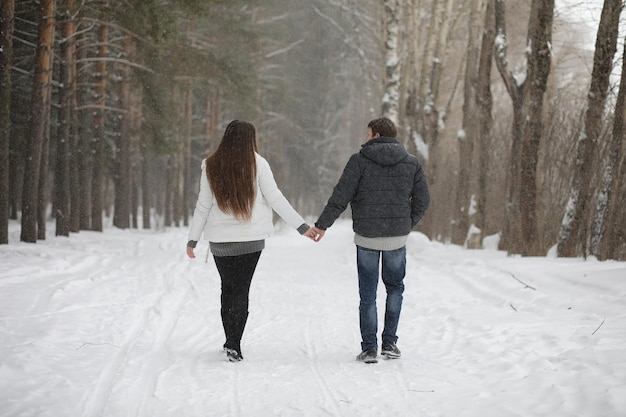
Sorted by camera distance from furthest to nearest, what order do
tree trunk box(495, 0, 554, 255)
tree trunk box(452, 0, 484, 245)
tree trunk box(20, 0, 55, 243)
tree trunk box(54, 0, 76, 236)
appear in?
tree trunk box(452, 0, 484, 245) → tree trunk box(54, 0, 76, 236) → tree trunk box(20, 0, 55, 243) → tree trunk box(495, 0, 554, 255)

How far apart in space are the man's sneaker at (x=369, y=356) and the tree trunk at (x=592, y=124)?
719cm

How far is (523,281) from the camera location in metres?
9.45

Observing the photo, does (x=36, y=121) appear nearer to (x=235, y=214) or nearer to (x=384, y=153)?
(x=235, y=214)

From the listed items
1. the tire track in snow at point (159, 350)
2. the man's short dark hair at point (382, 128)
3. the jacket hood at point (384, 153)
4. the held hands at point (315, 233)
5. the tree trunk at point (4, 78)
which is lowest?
the tire track in snow at point (159, 350)

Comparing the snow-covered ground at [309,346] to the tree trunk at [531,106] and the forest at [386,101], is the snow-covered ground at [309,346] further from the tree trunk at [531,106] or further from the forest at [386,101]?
the forest at [386,101]

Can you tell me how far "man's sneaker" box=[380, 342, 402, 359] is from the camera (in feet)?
18.9

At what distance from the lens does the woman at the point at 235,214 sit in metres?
5.60

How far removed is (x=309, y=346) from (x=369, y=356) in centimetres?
94

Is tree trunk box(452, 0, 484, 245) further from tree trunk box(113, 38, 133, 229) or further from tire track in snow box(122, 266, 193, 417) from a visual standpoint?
tire track in snow box(122, 266, 193, 417)

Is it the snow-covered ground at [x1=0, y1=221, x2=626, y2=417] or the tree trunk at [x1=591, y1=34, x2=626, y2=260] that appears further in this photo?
the tree trunk at [x1=591, y1=34, x2=626, y2=260]

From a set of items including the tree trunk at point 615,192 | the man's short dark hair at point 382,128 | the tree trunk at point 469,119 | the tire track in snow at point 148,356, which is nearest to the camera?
the tire track in snow at point 148,356

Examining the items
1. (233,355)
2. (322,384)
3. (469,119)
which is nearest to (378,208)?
(322,384)

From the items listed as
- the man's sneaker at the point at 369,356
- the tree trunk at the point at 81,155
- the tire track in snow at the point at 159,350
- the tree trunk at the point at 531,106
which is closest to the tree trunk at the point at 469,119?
the tree trunk at the point at 531,106

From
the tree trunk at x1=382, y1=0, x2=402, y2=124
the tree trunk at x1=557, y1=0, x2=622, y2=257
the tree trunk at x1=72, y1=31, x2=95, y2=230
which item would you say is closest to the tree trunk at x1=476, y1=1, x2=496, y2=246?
the tree trunk at x1=382, y1=0, x2=402, y2=124
